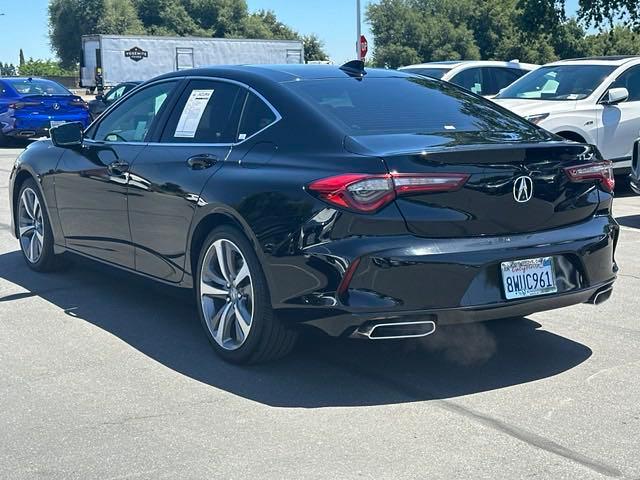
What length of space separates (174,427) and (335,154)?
4.92 ft

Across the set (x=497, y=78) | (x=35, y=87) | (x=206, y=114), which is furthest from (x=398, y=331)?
(x=35, y=87)

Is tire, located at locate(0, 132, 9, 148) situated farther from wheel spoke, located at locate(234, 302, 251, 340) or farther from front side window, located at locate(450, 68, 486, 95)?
wheel spoke, located at locate(234, 302, 251, 340)

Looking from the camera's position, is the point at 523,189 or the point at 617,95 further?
the point at 617,95

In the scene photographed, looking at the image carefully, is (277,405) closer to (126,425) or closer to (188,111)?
(126,425)

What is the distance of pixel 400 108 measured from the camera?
564cm

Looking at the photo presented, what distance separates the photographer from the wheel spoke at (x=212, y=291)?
5.52 meters

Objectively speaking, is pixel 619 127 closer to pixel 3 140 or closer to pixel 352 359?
pixel 352 359

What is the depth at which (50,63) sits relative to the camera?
302ft

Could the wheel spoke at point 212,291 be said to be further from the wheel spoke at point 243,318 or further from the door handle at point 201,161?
the door handle at point 201,161

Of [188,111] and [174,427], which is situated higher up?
[188,111]

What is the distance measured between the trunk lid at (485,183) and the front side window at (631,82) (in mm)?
7881

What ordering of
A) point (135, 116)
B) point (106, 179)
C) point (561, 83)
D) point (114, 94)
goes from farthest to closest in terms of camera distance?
1. point (114, 94)
2. point (561, 83)
3. point (135, 116)
4. point (106, 179)

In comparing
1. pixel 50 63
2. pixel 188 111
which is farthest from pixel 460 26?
pixel 188 111

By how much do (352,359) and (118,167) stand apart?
2.05m
